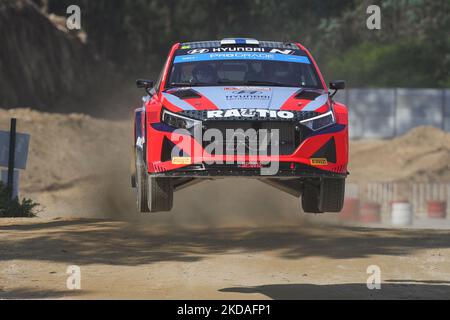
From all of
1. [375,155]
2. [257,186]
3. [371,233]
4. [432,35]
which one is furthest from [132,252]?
[432,35]

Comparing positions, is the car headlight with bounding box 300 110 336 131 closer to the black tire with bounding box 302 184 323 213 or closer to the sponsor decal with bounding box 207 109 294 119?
the sponsor decal with bounding box 207 109 294 119

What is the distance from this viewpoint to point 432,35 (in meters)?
54.5

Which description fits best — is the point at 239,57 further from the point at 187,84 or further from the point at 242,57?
the point at 187,84

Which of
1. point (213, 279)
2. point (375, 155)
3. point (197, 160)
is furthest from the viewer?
point (375, 155)

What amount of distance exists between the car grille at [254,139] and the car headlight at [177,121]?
0.49ft

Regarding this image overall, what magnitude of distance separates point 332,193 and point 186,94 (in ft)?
5.98

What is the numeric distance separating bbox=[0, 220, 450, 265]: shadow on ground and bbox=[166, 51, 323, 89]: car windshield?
363cm

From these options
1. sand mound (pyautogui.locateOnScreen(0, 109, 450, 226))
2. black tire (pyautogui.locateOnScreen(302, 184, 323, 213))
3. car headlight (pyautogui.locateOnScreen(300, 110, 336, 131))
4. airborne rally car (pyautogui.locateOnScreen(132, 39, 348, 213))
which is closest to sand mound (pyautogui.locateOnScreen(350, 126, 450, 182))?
sand mound (pyautogui.locateOnScreen(0, 109, 450, 226))

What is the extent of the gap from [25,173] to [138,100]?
1459 centimetres

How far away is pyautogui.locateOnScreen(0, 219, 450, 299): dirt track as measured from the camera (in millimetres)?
12906

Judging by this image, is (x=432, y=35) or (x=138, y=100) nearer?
(x=138, y=100)

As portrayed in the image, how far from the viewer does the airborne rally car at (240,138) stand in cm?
1009

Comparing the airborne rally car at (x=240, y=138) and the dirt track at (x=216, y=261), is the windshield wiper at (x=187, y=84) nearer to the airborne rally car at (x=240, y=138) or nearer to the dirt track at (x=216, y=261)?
the airborne rally car at (x=240, y=138)
